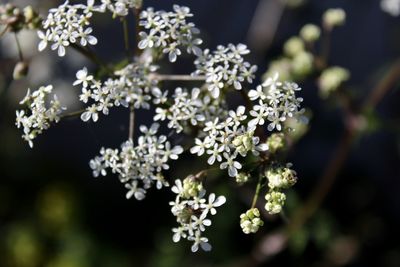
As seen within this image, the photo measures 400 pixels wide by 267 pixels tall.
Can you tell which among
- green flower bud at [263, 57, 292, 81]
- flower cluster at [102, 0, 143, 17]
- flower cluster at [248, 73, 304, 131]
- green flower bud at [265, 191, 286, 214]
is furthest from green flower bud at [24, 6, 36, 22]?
green flower bud at [263, 57, 292, 81]

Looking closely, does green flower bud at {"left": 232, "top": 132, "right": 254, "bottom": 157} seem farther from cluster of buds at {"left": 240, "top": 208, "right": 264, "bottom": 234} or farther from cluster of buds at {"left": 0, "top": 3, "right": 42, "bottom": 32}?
cluster of buds at {"left": 0, "top": 3, "right": 42, "bottom": 32}

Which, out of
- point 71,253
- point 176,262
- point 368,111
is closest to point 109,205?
point 71,253

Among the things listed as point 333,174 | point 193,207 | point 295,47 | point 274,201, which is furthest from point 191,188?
point 333,174

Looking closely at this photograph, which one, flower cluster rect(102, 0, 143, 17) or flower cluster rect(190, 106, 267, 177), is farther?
flower cluster rect(102, 0, 143, 17)

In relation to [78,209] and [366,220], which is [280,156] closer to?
[366,220]

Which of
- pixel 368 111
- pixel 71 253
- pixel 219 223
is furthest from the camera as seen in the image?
pixel 71 253
